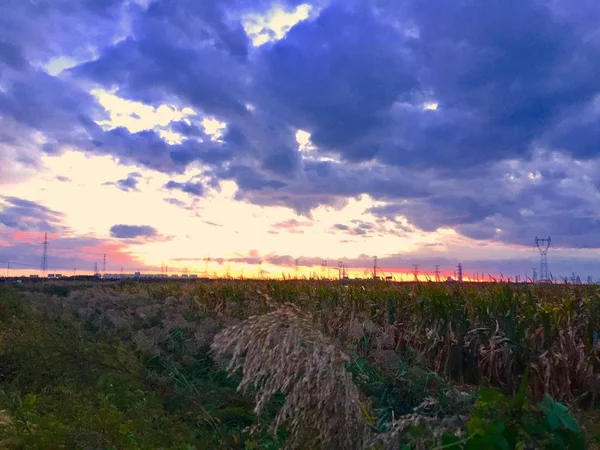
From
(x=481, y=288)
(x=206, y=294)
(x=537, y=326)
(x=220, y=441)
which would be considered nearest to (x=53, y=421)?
(x=220, y=441)

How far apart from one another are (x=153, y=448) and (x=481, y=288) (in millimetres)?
11935

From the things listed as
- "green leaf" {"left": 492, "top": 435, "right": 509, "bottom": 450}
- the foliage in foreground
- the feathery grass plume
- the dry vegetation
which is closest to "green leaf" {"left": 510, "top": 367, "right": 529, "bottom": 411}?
the dry vegetation

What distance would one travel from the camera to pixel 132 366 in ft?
23.3

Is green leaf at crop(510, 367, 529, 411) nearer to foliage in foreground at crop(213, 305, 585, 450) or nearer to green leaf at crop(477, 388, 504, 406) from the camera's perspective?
green leaf at crop(477, 388, 504, 406)

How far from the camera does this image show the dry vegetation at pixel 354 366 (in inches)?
127

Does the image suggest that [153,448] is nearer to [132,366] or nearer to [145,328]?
[132,366]

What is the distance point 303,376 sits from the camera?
337 centimetres

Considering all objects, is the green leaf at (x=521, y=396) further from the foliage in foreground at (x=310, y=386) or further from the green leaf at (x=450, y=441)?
the foliage in foreground at (x=310, y=386)

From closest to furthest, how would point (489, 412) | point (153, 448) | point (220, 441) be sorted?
point (489, 412) < point (153, 448) < point (220, 441)

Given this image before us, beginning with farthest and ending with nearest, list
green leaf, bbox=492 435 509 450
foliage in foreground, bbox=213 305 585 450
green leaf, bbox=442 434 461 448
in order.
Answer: foliage in foreground, bbox=213 305 585 450, green leaf, bbox=442 434 461 448, green leaf, bbox=492 435 509 450

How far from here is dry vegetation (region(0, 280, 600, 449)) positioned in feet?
10.6

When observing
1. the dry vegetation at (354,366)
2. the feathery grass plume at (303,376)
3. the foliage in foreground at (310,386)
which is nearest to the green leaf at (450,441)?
the dry vegetation at (354,366)

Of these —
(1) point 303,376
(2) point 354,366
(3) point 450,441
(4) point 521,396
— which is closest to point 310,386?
(1) point 303,376

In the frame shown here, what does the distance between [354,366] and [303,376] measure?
389 centimetres
